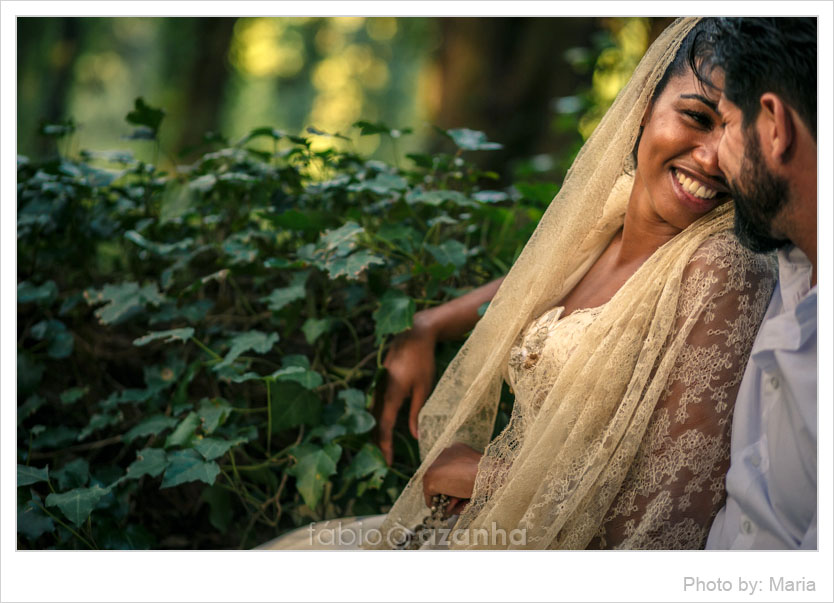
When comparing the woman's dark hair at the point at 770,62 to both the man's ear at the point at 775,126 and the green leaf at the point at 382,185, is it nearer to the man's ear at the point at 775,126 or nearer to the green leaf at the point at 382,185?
the man's ear at the point at 775,126

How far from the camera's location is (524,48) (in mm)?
5734

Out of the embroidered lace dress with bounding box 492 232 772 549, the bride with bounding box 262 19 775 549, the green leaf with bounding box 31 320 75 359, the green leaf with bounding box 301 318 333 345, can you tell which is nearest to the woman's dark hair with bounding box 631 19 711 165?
the bride with bounding box 262 19 775 549

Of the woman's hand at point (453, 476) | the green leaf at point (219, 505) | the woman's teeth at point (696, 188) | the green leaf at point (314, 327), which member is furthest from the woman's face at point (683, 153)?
the green leaf at point (219, 505)

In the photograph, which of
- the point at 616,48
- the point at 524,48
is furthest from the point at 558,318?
the point at 524,48

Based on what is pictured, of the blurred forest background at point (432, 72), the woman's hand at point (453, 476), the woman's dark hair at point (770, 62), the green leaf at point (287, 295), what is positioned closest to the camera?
the woman's dark hair at point (770, 62)

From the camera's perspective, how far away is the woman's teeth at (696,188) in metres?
1.38

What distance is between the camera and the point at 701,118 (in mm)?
1337

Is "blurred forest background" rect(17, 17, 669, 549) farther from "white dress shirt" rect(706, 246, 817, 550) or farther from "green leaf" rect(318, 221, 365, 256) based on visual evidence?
"white dress shirt" rect(706, 246, 817, 550)

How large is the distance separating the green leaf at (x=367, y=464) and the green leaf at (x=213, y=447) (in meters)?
0.28

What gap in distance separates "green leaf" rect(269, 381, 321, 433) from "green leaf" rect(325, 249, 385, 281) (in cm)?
31

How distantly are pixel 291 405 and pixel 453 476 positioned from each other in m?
0.48

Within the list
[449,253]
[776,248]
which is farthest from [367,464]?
[776,248]

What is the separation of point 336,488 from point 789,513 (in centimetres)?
115

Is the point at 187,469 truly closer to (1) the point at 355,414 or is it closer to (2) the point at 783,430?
(1) the point at 355,414
